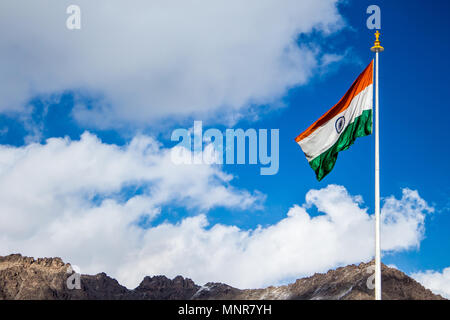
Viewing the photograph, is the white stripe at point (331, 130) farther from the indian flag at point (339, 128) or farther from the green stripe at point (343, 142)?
the green stripe at point (343, 142)

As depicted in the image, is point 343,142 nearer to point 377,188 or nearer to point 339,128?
point 339,128

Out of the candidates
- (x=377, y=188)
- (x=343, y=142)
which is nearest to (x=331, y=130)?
(x=343, y=142)

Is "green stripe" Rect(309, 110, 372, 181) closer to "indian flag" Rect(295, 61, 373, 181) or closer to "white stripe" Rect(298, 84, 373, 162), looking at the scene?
"indian flag" Rect(295, 61, 373, 181)

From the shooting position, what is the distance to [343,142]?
27906 mm

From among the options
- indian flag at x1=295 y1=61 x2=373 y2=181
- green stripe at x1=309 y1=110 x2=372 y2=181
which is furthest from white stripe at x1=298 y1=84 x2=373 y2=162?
green stripe at x1=309 y1=110 x2=372 y2=181

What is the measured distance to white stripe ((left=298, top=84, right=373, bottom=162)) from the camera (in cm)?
2741

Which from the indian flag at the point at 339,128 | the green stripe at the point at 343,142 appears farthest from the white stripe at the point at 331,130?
the green stripe at the point at 343,142

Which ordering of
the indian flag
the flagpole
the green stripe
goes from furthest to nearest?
the indian flag
the green stripe
the flagpole

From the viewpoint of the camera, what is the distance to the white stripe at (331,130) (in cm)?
2741

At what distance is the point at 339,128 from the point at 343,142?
0.78 metres
